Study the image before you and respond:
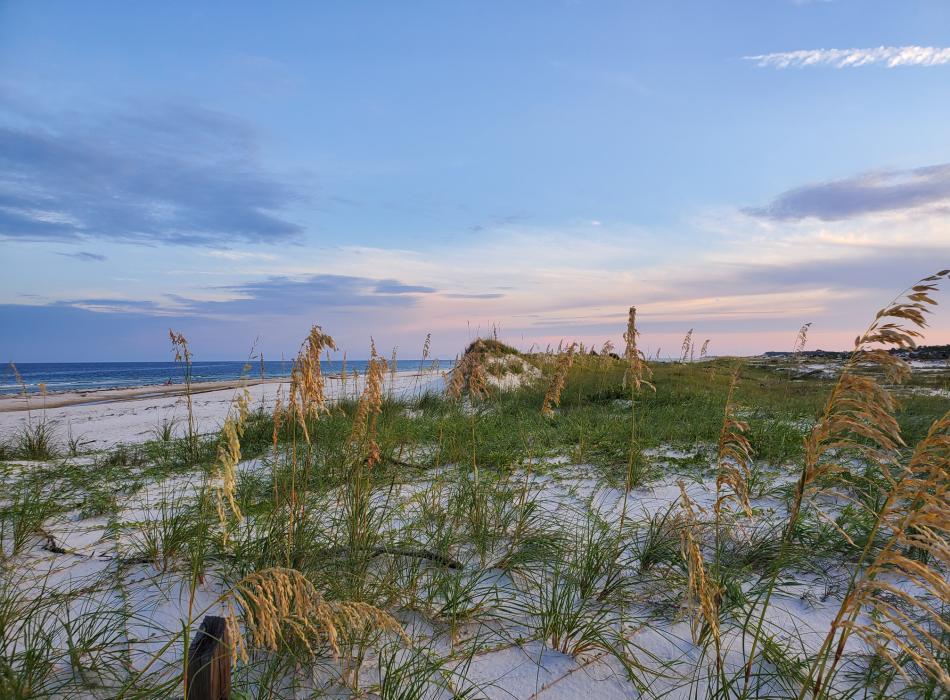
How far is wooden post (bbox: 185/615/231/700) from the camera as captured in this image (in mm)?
1766

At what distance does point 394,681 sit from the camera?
2029mm

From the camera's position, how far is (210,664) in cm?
175

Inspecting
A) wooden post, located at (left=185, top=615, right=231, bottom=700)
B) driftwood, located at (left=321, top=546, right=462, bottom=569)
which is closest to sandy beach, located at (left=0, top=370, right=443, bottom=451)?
driftwood, located at (left=321, top=546, right=462, bottom=569)

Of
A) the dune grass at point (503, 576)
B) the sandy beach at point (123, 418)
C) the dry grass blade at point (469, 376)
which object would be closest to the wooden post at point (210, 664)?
the dune grass at point (503, 576)

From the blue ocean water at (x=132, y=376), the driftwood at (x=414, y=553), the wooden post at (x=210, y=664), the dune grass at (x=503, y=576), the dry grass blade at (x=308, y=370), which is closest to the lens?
the dune grass at (x=503, y=576)

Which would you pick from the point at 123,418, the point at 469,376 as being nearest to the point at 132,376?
the point at 123,418

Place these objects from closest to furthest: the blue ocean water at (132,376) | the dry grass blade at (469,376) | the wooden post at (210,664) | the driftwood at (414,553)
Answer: the wooden post at (210,664), the driftwood at (414,553), the dry grass blade at (469,376), the blue ocean water at (132,376)

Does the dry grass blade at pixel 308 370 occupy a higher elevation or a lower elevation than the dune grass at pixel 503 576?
higher

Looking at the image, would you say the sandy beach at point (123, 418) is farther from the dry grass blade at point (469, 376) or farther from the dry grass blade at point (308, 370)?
the dry grass blade at point (308, 370)

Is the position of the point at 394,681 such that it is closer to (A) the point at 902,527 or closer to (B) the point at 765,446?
(A) the point at 902,527

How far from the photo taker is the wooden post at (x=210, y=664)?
177cm

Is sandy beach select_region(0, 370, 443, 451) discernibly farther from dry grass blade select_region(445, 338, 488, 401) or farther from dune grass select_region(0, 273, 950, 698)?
dune grass select_region(0, 273, 950, 698)

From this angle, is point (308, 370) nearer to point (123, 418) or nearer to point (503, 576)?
point (503, 576)

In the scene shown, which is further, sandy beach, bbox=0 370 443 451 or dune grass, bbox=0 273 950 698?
sandy beach, bbox=0 370 443 451
